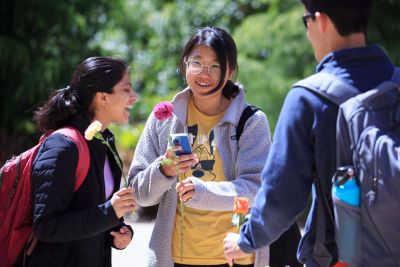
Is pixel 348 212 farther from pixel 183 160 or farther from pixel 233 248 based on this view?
pixel 183 160

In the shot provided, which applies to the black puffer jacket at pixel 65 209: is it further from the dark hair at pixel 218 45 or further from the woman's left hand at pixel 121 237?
the dark hair at pixel 218 45

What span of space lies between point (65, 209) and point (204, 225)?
72cm

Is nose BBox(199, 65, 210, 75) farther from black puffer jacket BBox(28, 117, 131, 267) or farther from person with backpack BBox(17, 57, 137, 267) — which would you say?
black puffer jacket BBox(28, 117, 131, 267)

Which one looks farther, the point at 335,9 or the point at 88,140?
the point at 88,140

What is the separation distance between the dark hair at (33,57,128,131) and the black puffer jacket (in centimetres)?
19

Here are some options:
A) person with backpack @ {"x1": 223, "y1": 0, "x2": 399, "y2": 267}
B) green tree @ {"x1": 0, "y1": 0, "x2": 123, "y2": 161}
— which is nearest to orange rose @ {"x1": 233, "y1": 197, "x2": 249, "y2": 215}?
person with backpack @ {"x1": 223, "y1": 0, "x2": 399, "y2": 267}

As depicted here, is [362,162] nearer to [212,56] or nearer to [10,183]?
[212,56]

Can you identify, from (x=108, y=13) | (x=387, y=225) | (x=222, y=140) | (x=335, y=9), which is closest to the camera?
(x=387, y=225)

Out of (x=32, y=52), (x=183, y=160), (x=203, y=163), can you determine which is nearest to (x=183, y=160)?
(x=183, y=160)

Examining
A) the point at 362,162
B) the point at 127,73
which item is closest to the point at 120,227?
the point at 127,73

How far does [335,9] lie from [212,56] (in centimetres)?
135

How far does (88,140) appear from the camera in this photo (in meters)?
3.54

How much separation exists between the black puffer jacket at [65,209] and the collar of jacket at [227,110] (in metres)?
0.52

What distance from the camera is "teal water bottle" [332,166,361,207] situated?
2342 millimetres
